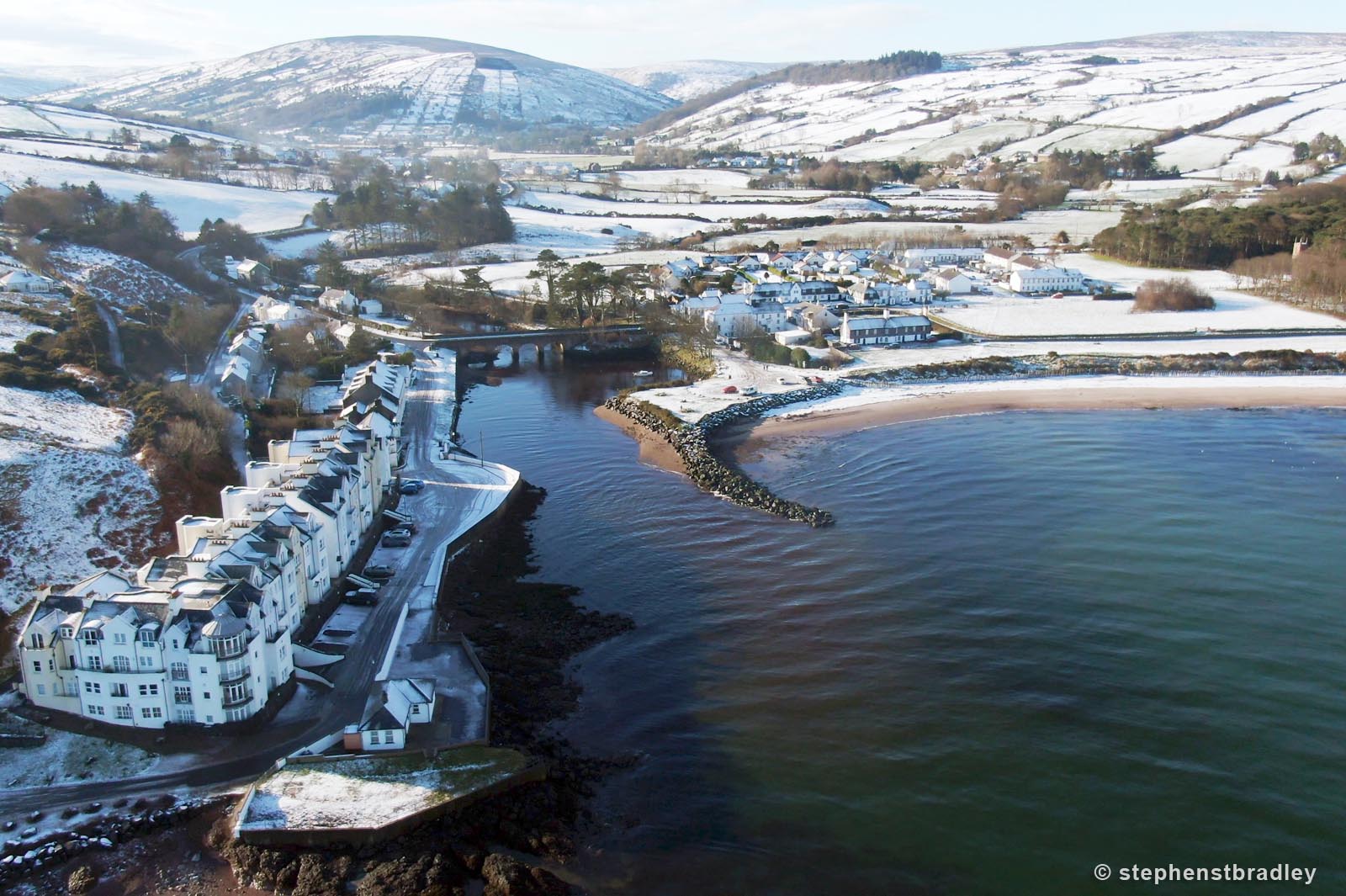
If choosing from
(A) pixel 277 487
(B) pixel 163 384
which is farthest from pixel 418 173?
(A) pixel 277 487

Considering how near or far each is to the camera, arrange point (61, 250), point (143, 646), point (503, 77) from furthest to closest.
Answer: point (503, 77) < point (61, 250) < point (143, 646)

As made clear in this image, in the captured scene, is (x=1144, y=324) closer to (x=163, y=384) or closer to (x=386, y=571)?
(x=386, y=571)

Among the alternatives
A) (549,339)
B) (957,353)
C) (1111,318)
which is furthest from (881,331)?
(549,339)

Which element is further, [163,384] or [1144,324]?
[1144,324]

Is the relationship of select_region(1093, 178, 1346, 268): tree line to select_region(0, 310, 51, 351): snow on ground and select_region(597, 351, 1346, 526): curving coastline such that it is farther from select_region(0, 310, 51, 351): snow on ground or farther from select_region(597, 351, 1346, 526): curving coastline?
select_region(0, 310, 51, 351): snow on ground

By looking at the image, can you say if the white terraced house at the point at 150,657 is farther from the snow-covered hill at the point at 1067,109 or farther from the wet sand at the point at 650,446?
the snow-covered hill at the point at 1067,109

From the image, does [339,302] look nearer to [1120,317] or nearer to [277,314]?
[277,314]

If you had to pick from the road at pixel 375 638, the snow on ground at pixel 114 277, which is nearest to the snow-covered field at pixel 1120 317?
the road at pixel 375 638
